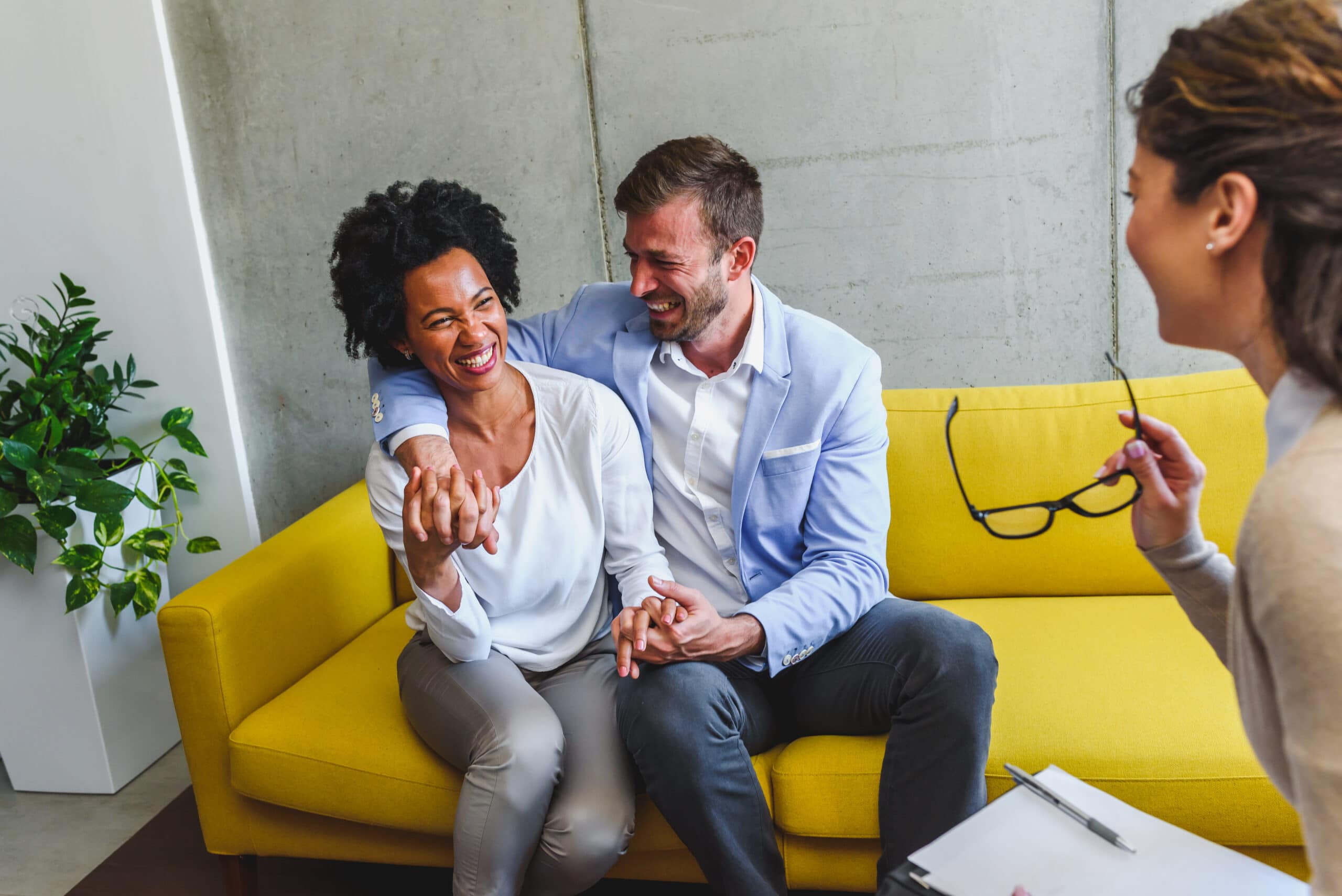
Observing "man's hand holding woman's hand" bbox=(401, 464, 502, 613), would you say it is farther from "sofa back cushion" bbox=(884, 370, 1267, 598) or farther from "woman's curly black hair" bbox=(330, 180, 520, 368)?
"sofa back cushion" bbox=(884, 370, 1267, 598)

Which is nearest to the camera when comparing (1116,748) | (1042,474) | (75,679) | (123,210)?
(1116,748)

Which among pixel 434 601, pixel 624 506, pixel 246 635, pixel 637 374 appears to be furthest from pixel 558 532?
pixel 246 635

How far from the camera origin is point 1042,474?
6.84 feet

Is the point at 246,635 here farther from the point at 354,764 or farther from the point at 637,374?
the point at 637,374

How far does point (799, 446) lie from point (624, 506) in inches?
12.9

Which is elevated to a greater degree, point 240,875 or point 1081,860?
point 1081,860

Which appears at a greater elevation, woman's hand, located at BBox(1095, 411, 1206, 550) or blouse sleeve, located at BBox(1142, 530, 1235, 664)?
woman's hand, located at BBox(1095, 411, 1206, 550)

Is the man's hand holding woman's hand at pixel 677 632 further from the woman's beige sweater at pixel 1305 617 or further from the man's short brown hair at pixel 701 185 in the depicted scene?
the woman's beige sweater at pixel 1305 617

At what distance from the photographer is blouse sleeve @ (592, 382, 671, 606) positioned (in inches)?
69.9

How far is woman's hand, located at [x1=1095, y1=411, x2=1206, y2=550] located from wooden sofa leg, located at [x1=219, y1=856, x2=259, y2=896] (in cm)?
175

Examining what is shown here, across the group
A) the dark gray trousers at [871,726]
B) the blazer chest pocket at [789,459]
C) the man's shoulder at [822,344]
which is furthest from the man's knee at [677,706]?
the man's shoulder at [822,344]

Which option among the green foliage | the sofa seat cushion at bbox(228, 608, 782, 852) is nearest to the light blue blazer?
the sofa seat cushion at bbox(228, 608, 782, 852)

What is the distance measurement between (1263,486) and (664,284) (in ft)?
4.12

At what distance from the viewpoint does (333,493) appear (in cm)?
278
